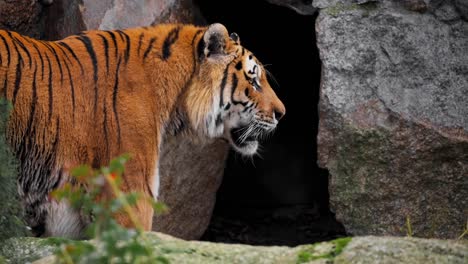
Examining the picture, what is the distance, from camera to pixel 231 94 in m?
5.81

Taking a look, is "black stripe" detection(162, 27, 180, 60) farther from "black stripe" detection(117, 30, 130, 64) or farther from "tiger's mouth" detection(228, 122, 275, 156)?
"tiger's mouth" detection(228, 122, 275, 156)

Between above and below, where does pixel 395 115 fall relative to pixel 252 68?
below

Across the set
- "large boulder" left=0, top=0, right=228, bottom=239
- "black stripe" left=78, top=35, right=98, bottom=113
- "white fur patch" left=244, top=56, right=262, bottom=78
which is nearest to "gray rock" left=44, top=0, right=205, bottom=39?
"large boulder" left=0, top=0, right=228, bottom=239

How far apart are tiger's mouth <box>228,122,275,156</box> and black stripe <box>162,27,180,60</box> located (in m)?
0.70

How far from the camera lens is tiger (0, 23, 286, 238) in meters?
5.17

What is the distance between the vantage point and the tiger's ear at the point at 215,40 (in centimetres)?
562

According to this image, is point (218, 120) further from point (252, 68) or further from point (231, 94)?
point (252, 68)

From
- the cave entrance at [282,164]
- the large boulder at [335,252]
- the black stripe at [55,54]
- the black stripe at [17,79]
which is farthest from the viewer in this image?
the cave entrance at [282,164]

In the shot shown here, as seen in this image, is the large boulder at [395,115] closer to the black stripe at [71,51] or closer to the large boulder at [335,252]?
the black stripe at [71,51]

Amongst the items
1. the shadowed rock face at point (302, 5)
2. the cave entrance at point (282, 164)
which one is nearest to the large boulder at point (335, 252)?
the shadowed rock face at point (302, 5)

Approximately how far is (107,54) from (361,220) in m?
2.23

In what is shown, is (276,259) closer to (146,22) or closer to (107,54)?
(107,54)

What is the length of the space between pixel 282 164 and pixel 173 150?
2.37 metres

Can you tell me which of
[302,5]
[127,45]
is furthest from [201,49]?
[302,5]
